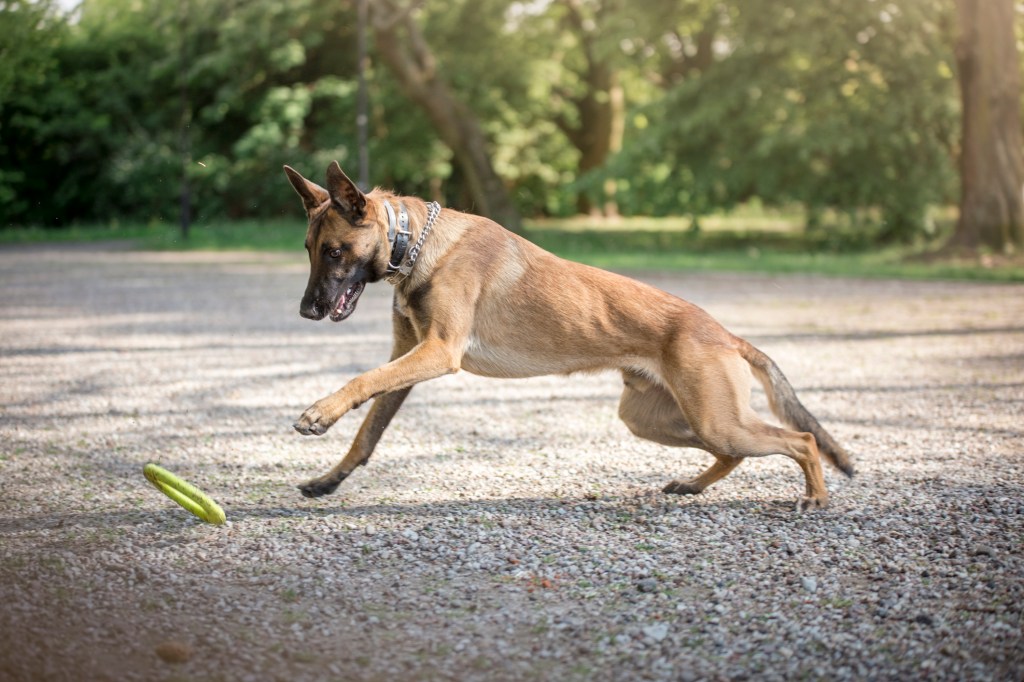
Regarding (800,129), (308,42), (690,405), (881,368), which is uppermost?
(308,42)

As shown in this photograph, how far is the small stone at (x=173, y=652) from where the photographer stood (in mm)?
3420

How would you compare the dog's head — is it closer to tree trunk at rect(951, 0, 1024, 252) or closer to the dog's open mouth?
the dog's open mouth

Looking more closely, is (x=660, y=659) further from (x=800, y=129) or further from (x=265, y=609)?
(x=800, y=129)

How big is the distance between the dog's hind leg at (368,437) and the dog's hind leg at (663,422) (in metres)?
1.22

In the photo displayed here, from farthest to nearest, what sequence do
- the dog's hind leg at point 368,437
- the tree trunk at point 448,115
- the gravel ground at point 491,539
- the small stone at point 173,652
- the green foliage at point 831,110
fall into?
the tree trunk at point 448,115 → the green foliage at point 831,110 → the dog's hind leg at point 368,437 → the gravel ground at point 491,539 → the small stone at point 173,652

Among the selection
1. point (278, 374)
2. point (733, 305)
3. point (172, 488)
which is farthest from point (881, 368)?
point (172, 488)

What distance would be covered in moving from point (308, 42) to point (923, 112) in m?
19.2

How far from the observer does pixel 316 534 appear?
482 cm

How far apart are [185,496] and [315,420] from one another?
87 centimetres

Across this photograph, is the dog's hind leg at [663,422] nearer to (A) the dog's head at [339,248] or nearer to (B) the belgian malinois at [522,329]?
(B) the belgian malinois at [522,329]

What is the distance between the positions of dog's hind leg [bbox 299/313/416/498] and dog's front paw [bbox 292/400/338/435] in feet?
2.63

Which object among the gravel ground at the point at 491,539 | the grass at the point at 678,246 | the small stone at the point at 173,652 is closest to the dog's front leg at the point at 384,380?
the gravel ground at the point at 491,539

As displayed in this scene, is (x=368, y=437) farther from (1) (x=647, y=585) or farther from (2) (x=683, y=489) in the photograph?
(1) (x=647, y=585)

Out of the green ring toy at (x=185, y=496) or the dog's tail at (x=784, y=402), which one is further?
the dog's tail at (x=784, y=402)
